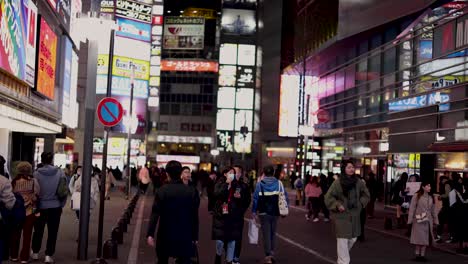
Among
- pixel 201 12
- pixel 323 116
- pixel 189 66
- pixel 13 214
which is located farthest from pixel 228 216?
pixel 201 12

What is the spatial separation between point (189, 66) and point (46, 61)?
87.1 m

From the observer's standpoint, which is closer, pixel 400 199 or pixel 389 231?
pixel 389 231

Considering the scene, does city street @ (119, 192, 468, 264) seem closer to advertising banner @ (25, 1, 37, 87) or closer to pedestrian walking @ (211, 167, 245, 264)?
pedestrian walking @ (211, 167, 245, 264)

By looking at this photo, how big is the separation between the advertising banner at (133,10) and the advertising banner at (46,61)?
42827 mm

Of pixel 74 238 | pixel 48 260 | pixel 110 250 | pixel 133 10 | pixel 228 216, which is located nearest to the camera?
pixel 228 216

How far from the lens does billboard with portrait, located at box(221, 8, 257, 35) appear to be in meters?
103

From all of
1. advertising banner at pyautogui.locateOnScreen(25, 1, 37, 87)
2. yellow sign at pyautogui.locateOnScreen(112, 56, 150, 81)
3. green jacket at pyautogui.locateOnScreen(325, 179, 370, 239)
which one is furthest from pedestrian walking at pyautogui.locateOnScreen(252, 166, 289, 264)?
yellow sign at pyautogui.locateOnScreen(112, 56, 150, 81)

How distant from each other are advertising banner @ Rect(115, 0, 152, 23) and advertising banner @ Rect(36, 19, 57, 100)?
141ft

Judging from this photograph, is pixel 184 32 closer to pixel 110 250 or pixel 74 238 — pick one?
pixel 74 238

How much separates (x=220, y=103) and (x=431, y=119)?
75.1 m

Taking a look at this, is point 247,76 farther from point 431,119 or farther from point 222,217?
point 222,217

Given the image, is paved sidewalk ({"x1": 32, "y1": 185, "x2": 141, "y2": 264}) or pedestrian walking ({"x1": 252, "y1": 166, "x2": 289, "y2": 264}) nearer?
paved sidewalk ({"x1": 32, "y1": 185, "x2": 141, "y2": 264})

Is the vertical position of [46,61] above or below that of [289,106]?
below

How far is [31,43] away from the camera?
2033 cm
